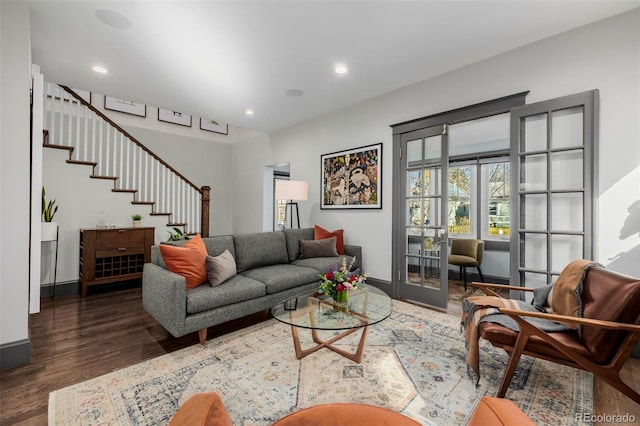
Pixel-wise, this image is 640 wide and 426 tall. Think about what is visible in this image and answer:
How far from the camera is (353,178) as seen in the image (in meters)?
4.42

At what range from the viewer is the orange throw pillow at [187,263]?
8.56ft

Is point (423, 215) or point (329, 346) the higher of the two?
point (423, 215)

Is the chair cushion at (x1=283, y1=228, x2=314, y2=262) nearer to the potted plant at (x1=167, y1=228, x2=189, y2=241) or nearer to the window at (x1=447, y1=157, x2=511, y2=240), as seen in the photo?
the potted plant at (x1=167, y1=228, x2=189, y2=241)

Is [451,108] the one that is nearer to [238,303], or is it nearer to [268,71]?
A: [268,71]

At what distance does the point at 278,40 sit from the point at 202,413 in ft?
9.65

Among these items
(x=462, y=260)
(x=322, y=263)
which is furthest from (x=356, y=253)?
(x=462, y=260)

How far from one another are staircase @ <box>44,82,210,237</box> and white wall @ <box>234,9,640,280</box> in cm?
308

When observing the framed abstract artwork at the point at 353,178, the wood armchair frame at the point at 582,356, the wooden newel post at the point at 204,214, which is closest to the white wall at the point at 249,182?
the wooden newel post at the point at 204,214

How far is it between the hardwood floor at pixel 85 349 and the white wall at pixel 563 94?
124cm

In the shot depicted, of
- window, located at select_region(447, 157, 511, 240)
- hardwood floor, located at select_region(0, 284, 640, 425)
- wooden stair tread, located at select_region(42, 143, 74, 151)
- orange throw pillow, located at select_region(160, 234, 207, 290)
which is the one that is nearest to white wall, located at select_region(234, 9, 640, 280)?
hardwood floor, located at select_region(0, 284, 640, 425)

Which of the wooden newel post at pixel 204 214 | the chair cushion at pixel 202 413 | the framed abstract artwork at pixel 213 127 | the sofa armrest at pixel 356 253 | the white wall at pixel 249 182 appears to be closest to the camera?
the chair cushion at pixel 202 413

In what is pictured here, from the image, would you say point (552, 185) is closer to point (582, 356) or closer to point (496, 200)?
point (582, 356)

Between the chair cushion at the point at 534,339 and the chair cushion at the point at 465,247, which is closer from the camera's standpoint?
the chair cushion at the point at 534,339

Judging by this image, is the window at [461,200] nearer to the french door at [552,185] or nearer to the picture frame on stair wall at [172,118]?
the french door at [552,185]
